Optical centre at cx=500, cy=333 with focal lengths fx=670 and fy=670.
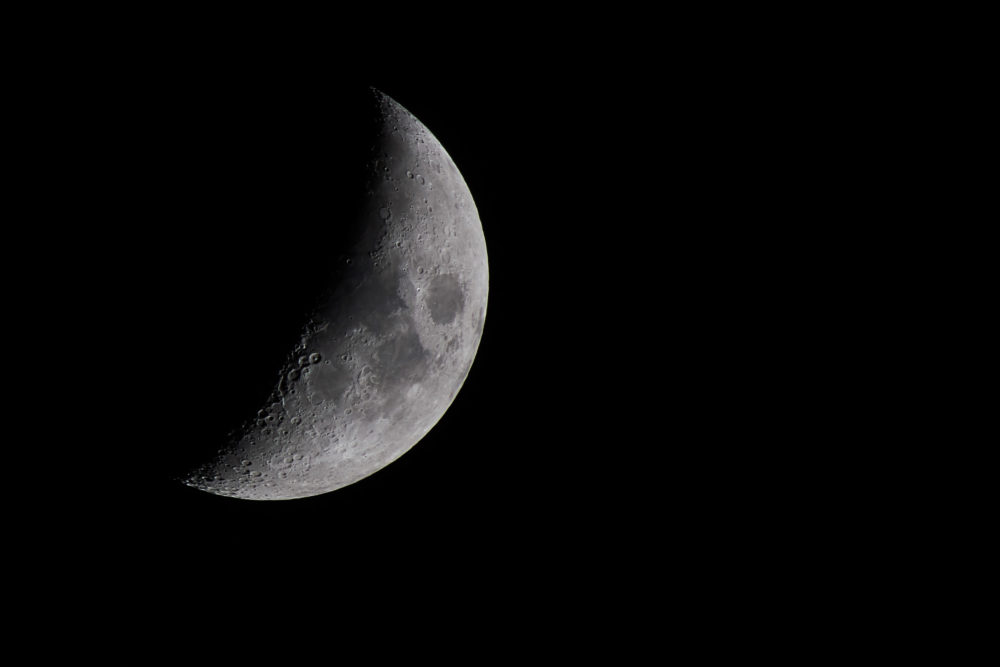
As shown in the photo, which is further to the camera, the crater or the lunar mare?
the crater

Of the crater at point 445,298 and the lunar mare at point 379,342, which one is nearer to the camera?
the lunar mare at point 379,342

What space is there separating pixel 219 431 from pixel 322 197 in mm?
1228

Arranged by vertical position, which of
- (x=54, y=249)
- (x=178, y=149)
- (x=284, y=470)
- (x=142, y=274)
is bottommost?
(x=284, y=470)

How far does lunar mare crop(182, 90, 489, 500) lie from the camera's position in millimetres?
3170

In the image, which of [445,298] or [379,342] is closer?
[379,342]

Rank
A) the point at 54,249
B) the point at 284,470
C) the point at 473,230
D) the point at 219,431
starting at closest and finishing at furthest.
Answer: the point at 54,249, the point at 219,431, the point at 284,470, the point at 473,230

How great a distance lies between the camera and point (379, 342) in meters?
3.23

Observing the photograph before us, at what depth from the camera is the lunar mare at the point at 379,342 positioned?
10.4 ft

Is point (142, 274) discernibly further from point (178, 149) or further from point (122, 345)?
point (178, 149)

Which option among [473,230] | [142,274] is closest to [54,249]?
[142,274]

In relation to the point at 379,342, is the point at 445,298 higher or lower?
higher

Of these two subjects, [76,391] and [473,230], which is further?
[473,230]

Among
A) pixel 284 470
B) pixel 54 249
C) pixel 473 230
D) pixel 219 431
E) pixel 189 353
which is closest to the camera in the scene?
pixel 54 249

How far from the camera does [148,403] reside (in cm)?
294
